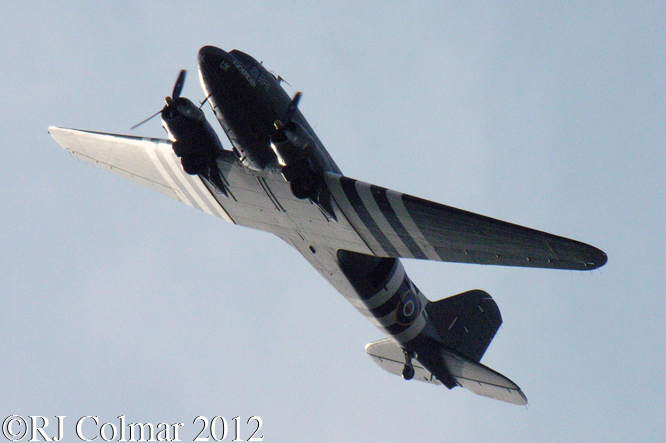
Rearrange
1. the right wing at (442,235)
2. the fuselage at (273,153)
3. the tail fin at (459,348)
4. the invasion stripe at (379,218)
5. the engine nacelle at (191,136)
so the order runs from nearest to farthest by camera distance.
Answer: the right wing at (442,235)
the invasion stripe at (379,218)
the fuselage at (273,153)
the engine nacelle at (191,136)
the tail fin at (459,348)

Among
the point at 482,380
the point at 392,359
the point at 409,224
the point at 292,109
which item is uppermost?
the point at 292,109

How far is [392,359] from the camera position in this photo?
24.4 m

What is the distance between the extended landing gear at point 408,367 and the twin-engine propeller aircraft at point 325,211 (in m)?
0.03

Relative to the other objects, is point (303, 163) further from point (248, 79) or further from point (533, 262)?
point (533, 262)

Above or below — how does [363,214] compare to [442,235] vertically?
below

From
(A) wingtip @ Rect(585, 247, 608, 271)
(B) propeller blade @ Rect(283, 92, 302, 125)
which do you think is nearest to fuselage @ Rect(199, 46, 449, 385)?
(B) propeller blade @ Rect(283, 92, 302, 125)

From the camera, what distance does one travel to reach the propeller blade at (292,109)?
1639cm

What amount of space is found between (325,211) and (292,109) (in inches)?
95.4

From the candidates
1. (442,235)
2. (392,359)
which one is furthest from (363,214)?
(392,359)

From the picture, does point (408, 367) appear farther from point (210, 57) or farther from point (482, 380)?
point (210, 57)

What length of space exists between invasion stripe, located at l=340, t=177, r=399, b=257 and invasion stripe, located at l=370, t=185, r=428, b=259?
0.46 meters

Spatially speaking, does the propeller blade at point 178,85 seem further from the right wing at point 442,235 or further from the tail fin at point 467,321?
the tail fin at point 467,321

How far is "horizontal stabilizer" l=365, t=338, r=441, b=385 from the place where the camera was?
23938 mm

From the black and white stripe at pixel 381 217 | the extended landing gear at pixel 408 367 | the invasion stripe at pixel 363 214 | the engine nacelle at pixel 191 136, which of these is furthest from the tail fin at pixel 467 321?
the engine nacelle at pixel 191 136
